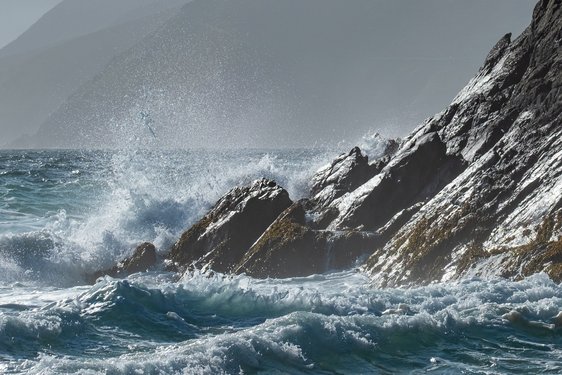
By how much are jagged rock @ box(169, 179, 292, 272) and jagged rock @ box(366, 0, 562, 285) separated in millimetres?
3316

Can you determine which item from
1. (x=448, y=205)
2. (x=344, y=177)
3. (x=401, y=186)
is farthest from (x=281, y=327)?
(x=344, y=177)

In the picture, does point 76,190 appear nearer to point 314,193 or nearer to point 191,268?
point 314,193

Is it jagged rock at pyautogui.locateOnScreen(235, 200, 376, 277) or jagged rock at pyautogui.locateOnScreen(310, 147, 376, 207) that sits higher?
jagged rock at pyautogui.locateOnScreen(310, 147, 376, 207)

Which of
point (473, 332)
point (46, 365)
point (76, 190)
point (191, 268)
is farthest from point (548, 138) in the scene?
point (76, 190)

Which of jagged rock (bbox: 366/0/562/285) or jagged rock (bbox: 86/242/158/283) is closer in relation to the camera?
jagged rock (bbox: 366/0/562/285)

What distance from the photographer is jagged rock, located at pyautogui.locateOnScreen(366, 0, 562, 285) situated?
46.2ft

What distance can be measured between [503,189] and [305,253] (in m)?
4.60

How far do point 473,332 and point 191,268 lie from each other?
29.1 ft

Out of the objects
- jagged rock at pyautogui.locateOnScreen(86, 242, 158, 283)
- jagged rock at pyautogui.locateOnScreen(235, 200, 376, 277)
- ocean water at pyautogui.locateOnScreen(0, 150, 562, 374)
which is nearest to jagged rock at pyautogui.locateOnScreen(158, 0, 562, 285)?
jagged rock at pyautogui.locateOnScreen(235, 200, 376, 277)

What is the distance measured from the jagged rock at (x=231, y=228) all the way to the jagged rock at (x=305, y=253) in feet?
2.76

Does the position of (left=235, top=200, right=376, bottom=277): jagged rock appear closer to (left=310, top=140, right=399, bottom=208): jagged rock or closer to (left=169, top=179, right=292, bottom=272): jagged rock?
(left=169, top=179, right=292, bottom=272): jagged rock

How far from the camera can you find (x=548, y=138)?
52.2 feet

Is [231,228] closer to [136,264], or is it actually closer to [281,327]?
[136,264]

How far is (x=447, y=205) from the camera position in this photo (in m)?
16.2
